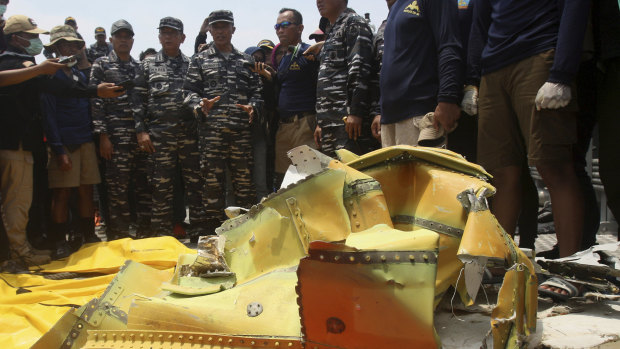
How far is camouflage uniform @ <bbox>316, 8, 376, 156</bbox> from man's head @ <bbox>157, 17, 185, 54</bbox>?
6.70 feet

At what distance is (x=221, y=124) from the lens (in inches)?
197

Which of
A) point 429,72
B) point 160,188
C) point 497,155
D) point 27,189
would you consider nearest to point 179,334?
point 497,155

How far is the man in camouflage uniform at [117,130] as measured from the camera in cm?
540

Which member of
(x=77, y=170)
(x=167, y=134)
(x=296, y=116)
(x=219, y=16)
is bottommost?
(x=77, y=170)

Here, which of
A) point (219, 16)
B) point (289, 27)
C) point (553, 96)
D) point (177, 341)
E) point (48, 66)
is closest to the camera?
point (177, 341)

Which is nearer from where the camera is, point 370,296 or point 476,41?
point 370,296

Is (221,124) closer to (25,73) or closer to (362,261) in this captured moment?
(25,73)

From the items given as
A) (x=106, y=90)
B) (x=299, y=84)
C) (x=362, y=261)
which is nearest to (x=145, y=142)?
(x=106, y=90)

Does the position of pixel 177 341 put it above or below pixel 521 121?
below

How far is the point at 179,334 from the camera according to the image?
5.84 feet

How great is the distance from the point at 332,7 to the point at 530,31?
2074 mm

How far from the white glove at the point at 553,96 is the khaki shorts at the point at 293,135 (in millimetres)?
2616

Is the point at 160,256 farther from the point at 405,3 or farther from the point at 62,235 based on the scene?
the point at 405,3

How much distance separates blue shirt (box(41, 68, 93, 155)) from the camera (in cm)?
462
